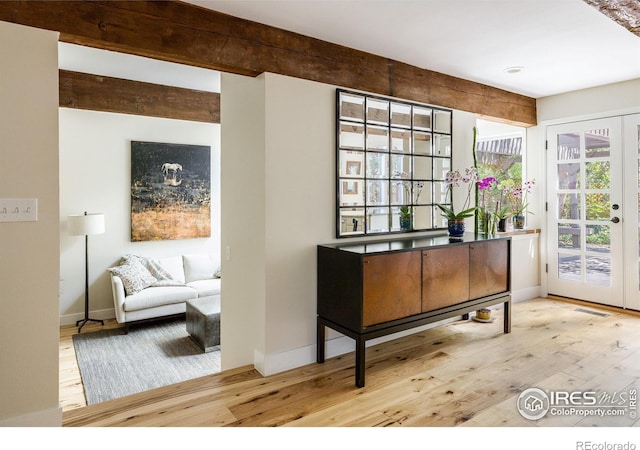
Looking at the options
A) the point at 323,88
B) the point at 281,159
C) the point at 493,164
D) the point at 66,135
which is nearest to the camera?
the point at 281,159

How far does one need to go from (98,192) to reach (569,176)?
5.45 meters


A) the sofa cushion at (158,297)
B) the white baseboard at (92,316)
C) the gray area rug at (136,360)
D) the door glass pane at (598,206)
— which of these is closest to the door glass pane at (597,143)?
the door glass pane at (598,206)

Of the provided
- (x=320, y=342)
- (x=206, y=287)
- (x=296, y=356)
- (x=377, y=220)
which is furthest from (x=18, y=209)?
(x=206, y=287)

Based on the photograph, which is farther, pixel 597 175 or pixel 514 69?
pixel 597 175

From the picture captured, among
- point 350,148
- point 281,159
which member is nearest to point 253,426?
point 281,159

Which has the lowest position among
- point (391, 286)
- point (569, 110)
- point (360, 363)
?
point (360, 363)

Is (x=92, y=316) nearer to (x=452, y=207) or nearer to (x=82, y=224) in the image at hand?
(x=82, y=224)

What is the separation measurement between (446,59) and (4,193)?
321cm

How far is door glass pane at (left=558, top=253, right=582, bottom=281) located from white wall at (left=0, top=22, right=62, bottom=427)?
4.89m

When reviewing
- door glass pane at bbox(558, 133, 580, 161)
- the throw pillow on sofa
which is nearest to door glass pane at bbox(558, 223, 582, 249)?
door glass pane at bbox(558, 133, 580, 161)

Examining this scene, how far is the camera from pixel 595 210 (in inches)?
171

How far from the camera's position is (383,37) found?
292 cm

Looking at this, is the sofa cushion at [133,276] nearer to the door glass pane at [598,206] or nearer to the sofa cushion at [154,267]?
the sofa cushion at [154,267]

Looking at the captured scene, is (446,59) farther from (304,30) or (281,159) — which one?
(281,159)
